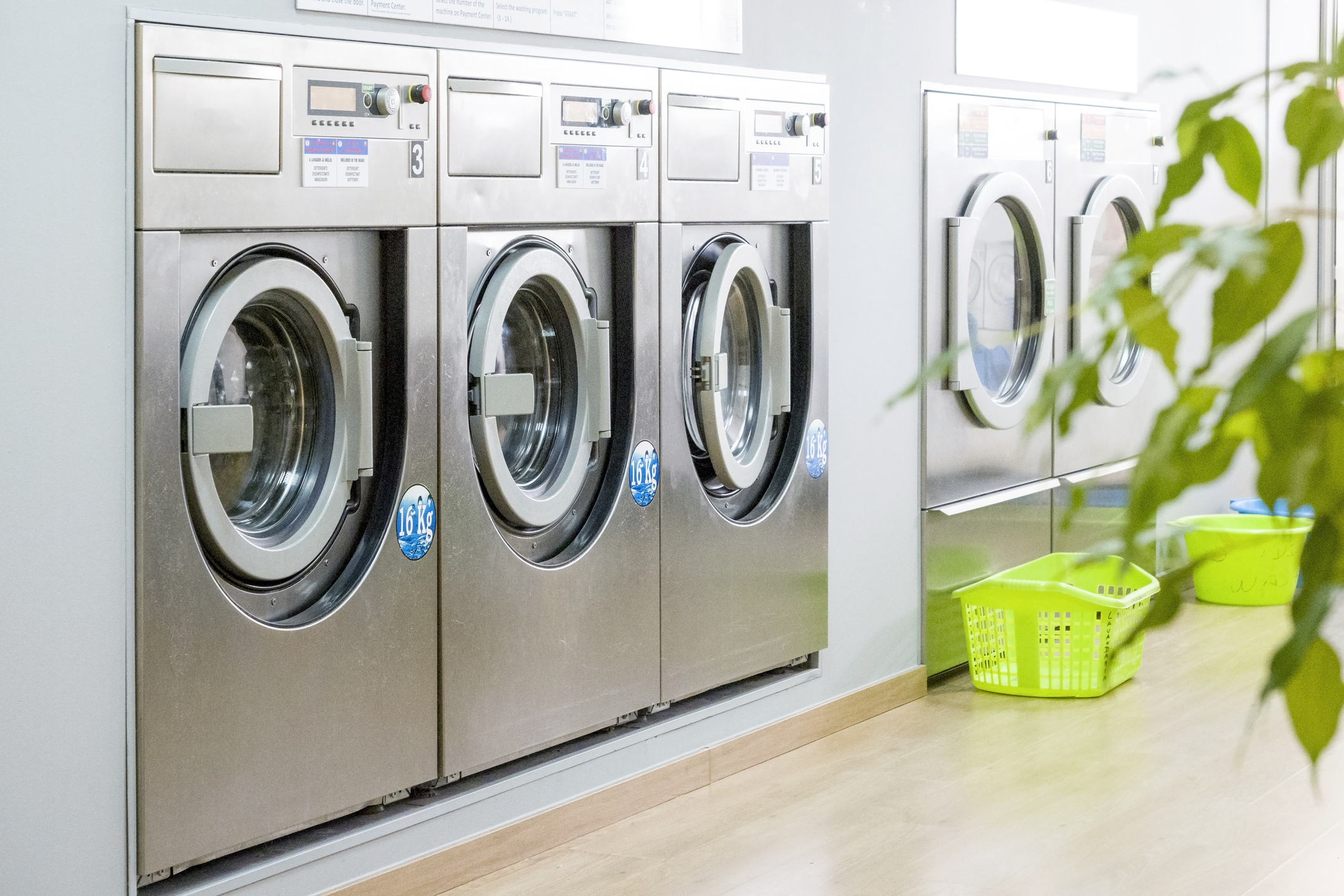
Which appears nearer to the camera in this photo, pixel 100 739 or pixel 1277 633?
pixel 100 739

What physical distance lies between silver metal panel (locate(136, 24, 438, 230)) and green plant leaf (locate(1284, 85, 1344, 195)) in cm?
219

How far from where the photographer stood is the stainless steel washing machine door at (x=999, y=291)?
14.0ft

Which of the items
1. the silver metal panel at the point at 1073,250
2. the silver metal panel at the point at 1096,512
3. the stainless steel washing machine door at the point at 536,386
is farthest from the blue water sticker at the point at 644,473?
the silver metal panel at the point at 1096,512

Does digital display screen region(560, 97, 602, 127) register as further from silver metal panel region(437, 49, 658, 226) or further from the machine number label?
the machine number label

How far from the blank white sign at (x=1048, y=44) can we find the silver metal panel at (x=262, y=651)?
2.27 meters

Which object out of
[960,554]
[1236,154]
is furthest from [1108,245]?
[1236,154]

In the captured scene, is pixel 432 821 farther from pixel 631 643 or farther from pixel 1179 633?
pixel 1179 633

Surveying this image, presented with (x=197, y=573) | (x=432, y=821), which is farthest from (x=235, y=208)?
(x=432, y=821)

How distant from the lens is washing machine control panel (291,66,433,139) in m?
2.54

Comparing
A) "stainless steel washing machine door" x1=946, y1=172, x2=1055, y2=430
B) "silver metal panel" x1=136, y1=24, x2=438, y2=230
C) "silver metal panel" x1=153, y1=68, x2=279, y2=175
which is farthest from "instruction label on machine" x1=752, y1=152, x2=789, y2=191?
"silver metal panel" x1=153, y1=68, x2=279, y2=175

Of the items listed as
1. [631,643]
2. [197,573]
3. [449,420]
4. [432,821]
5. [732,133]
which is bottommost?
[432,821]

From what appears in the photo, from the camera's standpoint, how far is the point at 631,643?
331 centimetres

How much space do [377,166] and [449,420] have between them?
A: 1.65 feet

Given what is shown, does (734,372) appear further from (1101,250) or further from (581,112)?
(1101,250)
